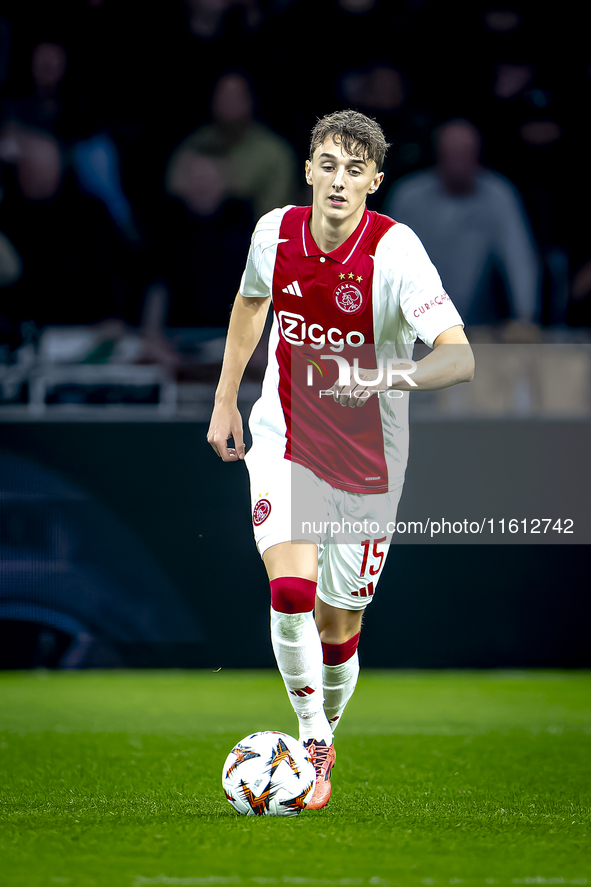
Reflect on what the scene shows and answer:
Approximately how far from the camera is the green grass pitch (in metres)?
2.67

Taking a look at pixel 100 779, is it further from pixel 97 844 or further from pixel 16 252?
pixel 16 252

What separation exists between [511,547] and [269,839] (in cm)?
369

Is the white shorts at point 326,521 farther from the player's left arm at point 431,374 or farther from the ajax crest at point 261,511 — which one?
the player's left arm at point 431,374

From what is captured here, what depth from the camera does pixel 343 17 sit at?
8.20 m

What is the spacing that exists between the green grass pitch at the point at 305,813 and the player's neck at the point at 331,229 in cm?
183

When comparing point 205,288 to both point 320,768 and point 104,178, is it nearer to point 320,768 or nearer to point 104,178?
point 104,178

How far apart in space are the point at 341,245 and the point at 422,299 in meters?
0.35

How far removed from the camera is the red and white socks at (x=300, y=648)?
3.40m

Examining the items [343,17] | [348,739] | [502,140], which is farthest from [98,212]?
[348,739]

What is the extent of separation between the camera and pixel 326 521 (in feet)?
12.0

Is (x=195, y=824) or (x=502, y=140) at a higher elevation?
(x=502, y=140)

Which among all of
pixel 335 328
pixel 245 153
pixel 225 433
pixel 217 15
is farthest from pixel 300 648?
pixel 217 15

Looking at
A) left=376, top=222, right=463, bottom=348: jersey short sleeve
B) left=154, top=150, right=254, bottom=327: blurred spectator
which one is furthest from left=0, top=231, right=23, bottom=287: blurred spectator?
left=376, top=222, right=463, bottom=348: jersey short sleeve

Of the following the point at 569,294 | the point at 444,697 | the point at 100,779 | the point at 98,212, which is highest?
the point at 98,212
